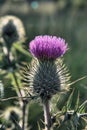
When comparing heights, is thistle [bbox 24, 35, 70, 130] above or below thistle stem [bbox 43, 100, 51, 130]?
above

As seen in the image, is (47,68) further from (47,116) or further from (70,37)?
(70,37)

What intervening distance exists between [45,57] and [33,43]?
0.55 feet

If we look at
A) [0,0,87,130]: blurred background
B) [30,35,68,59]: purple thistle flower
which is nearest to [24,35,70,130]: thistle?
[30,35,68,59]: purple thistle flower

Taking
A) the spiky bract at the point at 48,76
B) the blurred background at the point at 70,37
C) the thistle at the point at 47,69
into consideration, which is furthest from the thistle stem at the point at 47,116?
the blurred background at the point at 70,37

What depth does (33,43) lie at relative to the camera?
4.06 m

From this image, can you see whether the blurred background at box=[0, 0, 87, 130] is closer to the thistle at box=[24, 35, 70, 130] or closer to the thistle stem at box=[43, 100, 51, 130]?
the thistle at box=[24, 35, 70, 130]

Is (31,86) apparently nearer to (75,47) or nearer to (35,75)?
(35,75)

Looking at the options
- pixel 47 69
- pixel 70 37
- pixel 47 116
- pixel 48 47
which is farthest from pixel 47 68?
pixel 70 37

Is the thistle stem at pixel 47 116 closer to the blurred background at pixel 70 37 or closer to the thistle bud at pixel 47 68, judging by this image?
the thistle bud at pixel 47 68

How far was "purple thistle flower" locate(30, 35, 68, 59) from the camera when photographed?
4.00 m

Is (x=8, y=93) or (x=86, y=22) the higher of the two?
(x=86, y=22)

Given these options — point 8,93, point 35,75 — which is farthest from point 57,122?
point 8,93

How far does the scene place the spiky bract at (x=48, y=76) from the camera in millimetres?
4059

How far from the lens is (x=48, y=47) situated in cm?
400
